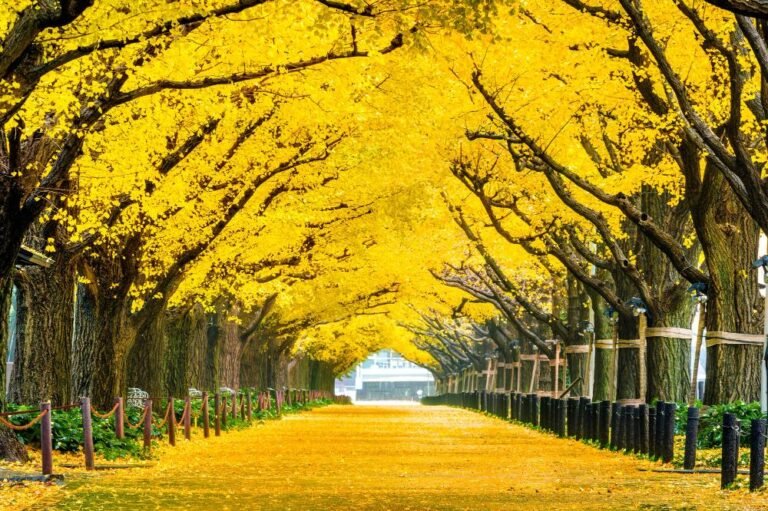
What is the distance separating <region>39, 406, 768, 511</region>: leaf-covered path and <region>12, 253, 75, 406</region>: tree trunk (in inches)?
95.2

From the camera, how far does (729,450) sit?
15586 millimetres

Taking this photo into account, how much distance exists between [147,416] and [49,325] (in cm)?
247

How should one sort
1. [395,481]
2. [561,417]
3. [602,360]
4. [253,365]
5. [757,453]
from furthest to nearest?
[253,365] → [602,360] → [561,417] → [395,481] → [757,453]

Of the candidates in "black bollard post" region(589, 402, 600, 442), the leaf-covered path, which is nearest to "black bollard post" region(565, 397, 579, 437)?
"black bollard post" region(589, 402, 600, 442)

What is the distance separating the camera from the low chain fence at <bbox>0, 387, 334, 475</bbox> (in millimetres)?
16405

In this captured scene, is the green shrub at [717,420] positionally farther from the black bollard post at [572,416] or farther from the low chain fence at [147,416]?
the low chain fence at [147,416]

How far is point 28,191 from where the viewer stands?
17.2 meters

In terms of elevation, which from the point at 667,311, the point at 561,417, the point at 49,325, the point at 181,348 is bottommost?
the point at 561,417

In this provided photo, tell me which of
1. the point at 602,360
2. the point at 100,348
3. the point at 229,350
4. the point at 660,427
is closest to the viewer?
the point at 660,427

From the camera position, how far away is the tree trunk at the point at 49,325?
2248 centimetres

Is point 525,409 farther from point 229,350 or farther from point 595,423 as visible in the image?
point 595,423

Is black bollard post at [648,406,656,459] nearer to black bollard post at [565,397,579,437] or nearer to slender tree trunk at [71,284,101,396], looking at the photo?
black bollard post at [565,397,579,437]

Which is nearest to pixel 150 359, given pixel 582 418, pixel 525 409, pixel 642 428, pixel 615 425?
pixel 582 418

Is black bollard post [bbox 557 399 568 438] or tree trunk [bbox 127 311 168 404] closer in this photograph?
tree trunk [bbox 127 311 168 404]
